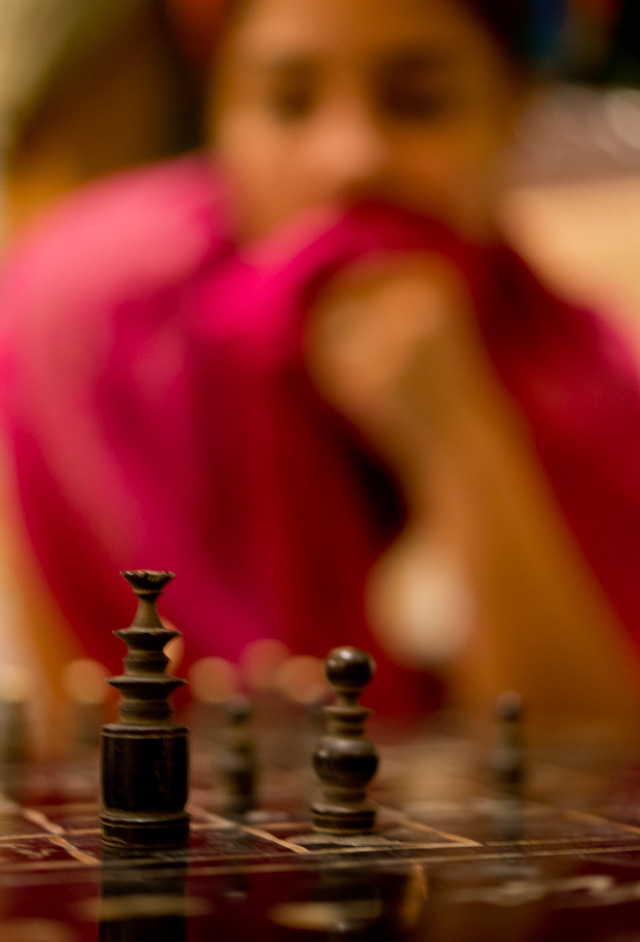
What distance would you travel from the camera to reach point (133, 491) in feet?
8.61

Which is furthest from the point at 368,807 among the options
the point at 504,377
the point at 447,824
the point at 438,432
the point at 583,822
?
the point at 504,377

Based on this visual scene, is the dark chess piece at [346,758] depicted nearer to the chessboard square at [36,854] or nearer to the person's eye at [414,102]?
the chessboard square at [36,854]

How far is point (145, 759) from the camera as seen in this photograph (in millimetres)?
821

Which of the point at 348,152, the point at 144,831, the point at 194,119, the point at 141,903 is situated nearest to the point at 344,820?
the point at 144,831

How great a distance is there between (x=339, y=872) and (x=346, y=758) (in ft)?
0.58

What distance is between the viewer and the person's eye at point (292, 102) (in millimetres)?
2670

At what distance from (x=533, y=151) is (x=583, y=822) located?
2266mm

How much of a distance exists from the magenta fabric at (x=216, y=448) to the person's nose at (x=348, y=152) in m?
0.07

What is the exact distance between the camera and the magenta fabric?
2613 millimetres

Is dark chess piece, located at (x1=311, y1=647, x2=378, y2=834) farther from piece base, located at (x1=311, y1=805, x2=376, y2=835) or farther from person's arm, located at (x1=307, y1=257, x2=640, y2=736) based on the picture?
person's arm, located at (x1=307, y1=257, x2=640, y2=736)

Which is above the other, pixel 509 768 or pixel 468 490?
pixel 468 490

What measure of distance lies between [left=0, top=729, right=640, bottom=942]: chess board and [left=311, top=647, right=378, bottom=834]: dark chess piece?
2cm

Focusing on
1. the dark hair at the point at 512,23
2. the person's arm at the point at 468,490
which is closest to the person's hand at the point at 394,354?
the person's arm at the point at 468,490

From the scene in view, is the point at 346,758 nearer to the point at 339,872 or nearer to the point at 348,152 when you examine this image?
the point at 339,872
